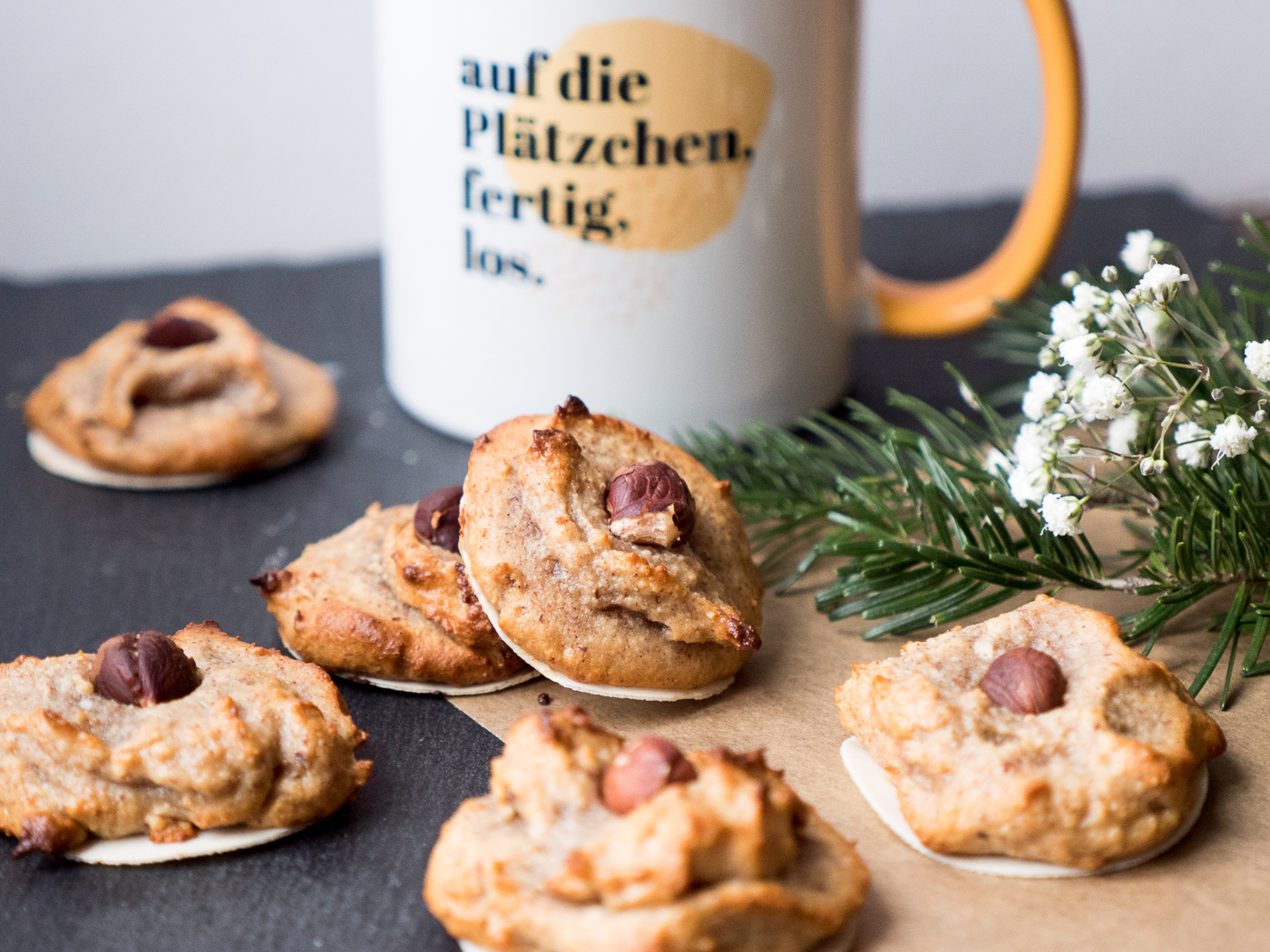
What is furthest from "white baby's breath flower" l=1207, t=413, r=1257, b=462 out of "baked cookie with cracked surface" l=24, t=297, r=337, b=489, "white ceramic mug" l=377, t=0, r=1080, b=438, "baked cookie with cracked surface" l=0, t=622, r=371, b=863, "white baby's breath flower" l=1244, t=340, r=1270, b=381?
"baked cookie with cracked surface" l=24, t=297, r=337, b=489

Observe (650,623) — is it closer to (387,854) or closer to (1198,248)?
(387,854)

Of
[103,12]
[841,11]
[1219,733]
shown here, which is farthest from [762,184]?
[103,12]

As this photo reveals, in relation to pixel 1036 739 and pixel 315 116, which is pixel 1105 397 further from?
pixel 315 116

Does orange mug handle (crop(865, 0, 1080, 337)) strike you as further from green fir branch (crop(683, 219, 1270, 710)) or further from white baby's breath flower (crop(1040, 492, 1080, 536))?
white baby's breath flower (crop(1040, 492, 1080, 536))

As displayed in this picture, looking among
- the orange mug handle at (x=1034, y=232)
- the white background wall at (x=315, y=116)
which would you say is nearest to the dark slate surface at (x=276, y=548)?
the orange mug handle at (x=1034, y=232)

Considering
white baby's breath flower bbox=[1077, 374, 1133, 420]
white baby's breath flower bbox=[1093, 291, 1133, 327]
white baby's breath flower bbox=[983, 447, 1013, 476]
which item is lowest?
white baby's breath flower bbox=[983, 447, 1013, 476]

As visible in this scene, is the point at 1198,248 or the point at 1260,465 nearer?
the point at 1260,465
